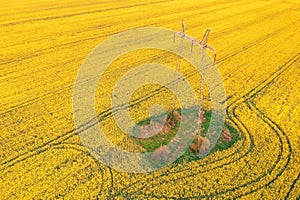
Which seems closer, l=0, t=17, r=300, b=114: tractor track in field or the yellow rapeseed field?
the yellow rapeseed field

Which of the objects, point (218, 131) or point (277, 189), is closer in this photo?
point (277, 189)

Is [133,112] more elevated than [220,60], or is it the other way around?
[220,60]

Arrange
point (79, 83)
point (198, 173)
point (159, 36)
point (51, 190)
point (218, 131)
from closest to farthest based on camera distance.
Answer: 1. point (51, 190)
2. point (198, 173)
3. point (218, 131)
4. point (79, 83)
5. point (159, 36)

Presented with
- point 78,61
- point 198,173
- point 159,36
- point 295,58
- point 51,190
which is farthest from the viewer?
point 159,36

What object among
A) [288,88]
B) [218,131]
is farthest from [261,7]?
[218,131]

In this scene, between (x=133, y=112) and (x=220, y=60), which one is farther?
(x=220, y=60)

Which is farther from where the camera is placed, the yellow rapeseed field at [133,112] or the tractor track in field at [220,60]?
the tractor track in field at [220,60]

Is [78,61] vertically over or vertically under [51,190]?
over

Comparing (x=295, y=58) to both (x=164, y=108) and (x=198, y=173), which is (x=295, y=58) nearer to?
(x=164, y=108)
